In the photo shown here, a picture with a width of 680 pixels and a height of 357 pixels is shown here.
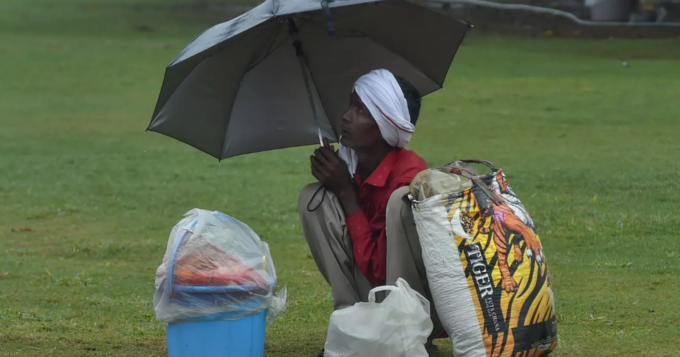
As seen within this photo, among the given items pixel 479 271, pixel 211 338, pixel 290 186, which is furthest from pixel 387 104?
pixel 290 186

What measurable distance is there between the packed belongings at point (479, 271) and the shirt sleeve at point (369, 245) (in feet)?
0.86

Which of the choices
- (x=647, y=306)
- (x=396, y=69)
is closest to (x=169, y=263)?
(x=396, y=69)

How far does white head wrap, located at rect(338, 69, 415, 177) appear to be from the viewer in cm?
352

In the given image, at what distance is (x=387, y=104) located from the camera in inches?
139

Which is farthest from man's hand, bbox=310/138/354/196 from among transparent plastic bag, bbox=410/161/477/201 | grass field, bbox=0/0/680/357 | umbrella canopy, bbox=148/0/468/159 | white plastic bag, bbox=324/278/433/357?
grass field, bbox=0/0/680/357

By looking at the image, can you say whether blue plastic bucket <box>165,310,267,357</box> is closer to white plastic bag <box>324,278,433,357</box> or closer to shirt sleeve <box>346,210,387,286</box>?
white plastic bag <box>324,278,433,357</box>

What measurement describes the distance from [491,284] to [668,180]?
556 cm

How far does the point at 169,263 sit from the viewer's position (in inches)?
127

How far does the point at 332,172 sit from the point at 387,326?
0.73 meters

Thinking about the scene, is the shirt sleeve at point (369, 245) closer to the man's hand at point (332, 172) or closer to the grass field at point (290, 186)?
the man's hand at point (332, 172)

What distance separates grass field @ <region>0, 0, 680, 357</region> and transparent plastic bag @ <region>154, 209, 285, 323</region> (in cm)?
63

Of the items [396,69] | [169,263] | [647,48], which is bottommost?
[647,48]

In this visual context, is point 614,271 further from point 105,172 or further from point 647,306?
point 105,172

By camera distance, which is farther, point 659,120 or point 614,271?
point 659,120
